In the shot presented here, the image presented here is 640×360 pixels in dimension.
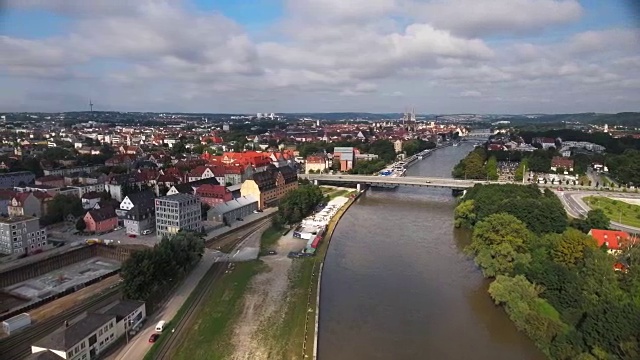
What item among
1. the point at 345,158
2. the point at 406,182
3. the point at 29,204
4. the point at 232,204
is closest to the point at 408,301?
the point at 232,204

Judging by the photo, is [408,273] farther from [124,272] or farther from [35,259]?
[35,259]

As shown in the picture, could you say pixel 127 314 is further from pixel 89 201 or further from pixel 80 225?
pixel 89 201

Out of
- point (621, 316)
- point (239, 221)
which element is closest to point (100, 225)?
point (239, 221)

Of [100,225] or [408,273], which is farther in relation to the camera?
[100,225]

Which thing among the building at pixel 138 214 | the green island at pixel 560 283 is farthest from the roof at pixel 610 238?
the building at pixel 138 214

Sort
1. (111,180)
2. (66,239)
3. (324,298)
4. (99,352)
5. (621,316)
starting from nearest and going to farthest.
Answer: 1. (621,316)
2. (99,352)
3. (324,298)
4. (66,239)
5. (111,180)

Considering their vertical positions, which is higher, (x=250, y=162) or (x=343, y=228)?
(x=250, y=162)

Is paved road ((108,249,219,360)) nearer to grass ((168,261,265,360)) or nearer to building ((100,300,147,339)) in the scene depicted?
building ((100,300,147,339))

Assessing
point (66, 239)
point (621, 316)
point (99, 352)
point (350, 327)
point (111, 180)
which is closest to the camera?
point (621, 316)
